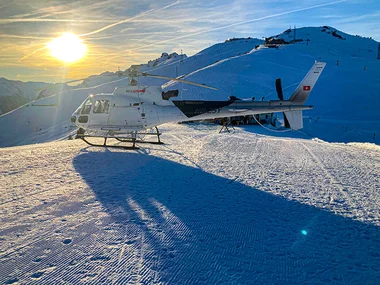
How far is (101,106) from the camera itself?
13.1 metres

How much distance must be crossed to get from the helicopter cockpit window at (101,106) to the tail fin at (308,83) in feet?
26.6

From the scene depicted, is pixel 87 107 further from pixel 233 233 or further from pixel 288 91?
pixel 288 91

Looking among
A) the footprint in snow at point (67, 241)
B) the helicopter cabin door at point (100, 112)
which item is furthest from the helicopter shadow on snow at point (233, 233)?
the helicopter cabin door at point (100, 112)

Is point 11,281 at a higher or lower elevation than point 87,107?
lower

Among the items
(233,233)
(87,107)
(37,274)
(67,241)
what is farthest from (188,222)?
(87,107)

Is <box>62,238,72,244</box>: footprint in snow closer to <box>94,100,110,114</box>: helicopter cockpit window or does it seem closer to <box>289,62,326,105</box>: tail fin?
<box>94,100,110,114</box>: helicopter cockpit window

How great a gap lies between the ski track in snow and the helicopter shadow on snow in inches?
0.8

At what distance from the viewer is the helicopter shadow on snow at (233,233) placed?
387cm

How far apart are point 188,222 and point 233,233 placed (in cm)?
87

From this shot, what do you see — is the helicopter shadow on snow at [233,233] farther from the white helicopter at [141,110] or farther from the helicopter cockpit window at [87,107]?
the helicopter cockpit window at [87,107]

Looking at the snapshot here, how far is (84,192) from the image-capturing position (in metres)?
6.79

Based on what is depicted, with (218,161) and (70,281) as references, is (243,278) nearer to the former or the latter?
(70,281)

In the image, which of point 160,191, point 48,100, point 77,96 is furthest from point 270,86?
point 48,100

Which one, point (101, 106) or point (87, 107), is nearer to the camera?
point (101, 106)
